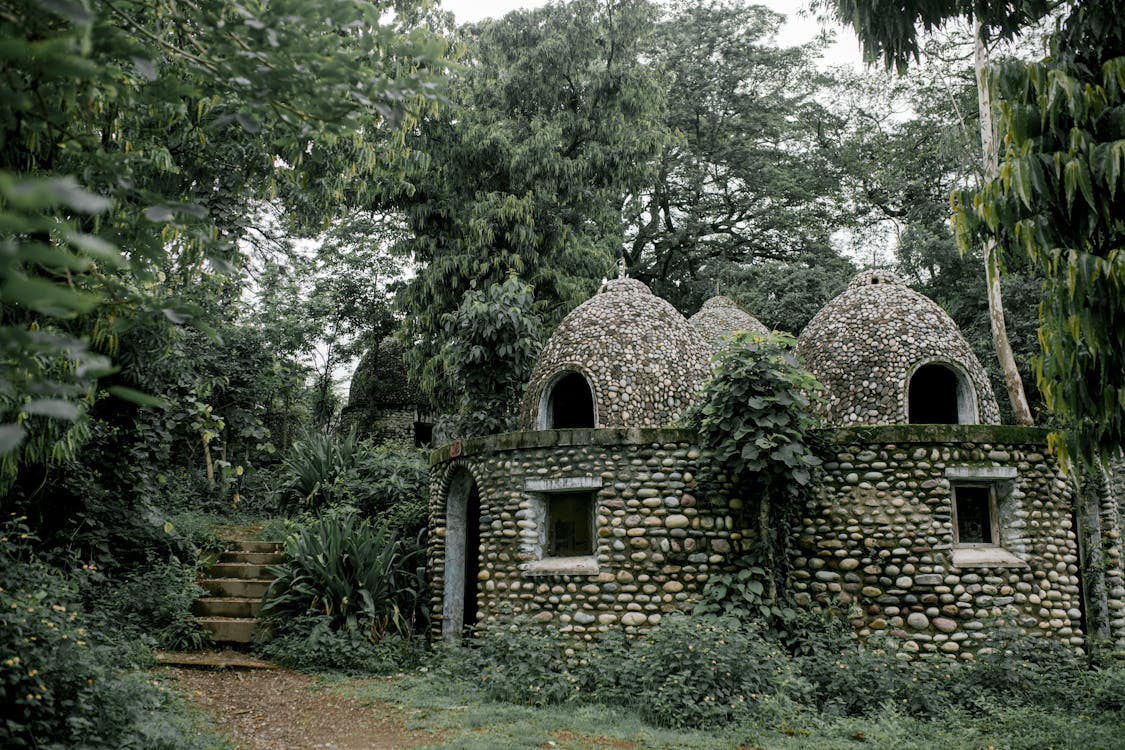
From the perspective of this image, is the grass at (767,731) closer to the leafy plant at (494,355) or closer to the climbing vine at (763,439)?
the climbing vine at (763,439)

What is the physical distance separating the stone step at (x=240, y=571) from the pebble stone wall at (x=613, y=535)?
3406mm

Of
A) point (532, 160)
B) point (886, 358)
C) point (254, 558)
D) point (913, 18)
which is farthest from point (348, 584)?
point (532, 160)


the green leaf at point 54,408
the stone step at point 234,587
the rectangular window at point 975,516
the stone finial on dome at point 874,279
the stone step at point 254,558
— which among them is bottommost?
the stone step at point 234,587

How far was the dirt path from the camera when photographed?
6.07 metres

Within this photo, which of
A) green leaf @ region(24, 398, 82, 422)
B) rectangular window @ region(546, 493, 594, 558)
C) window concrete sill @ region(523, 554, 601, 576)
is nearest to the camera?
green leaf @ region(24, 398, 82, 422)

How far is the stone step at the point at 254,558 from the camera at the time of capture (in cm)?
1112

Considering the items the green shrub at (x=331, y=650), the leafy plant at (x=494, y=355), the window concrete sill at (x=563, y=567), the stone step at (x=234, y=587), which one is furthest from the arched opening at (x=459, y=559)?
the stone step at (x=234, y=587)

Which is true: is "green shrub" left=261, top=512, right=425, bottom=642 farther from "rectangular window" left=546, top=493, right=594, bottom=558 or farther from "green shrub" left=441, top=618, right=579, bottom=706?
"rectangular window" left=546, top=493, right=594, bottom=558

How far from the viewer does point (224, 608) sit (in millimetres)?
9961

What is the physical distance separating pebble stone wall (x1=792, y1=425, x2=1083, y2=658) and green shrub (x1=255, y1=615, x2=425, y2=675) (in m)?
4.46

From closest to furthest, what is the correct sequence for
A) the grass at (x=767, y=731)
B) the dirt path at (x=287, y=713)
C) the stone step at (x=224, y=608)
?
1. the grass at (x=767, y=731)
2. the dirt path at (x=287, y=713)
3. the stone step at (x=224, y=608)

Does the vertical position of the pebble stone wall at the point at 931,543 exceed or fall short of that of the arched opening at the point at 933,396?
it falls short

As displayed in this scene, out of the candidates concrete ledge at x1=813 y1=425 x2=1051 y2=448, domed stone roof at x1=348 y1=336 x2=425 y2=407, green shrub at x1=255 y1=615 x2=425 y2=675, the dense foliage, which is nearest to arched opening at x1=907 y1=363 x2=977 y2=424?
concrete ledge at x1=813 y1=425 x2=1051 y2=448

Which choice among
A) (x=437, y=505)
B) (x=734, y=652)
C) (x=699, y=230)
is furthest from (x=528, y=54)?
(x=734, y=652)
